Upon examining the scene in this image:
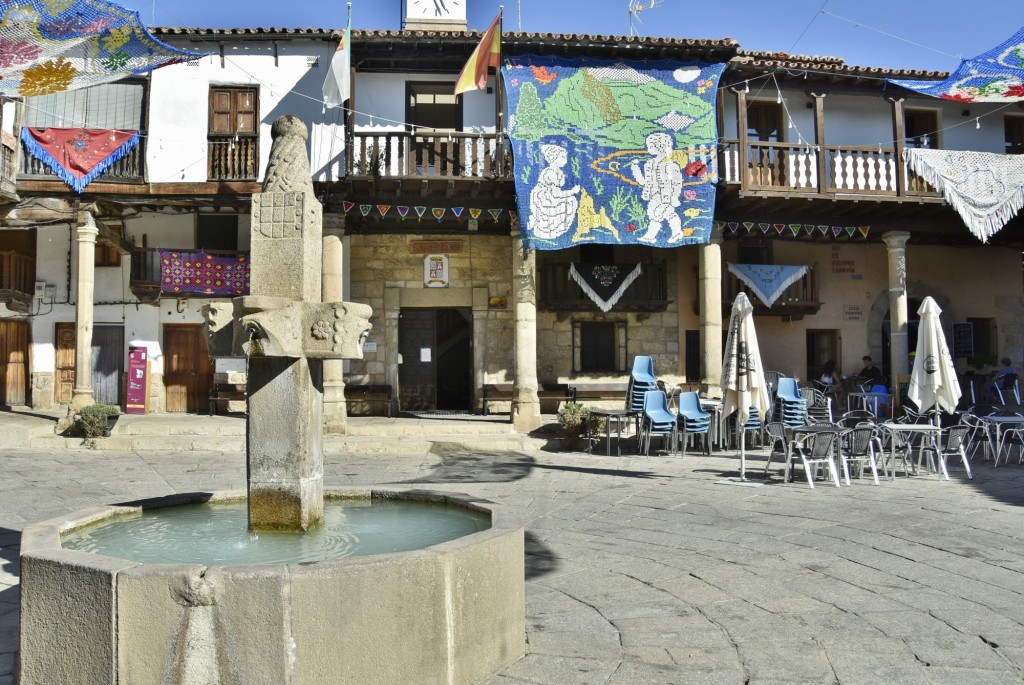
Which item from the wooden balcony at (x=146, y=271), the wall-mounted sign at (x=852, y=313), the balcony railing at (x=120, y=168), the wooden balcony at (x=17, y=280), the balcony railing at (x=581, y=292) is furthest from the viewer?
the wall-mounted sign at (x=852, y=313)

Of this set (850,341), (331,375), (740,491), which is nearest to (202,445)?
(331,375)

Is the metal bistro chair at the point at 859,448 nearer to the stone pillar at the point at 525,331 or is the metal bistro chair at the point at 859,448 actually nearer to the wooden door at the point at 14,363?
the stone pillar at the point at 525,331

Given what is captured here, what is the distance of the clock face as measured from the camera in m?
15.8

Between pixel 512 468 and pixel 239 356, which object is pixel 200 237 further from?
pixel 239 356

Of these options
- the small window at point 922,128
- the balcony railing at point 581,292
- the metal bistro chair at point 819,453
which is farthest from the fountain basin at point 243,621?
the small window at point 922,128

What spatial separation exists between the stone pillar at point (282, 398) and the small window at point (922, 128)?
1557 cm

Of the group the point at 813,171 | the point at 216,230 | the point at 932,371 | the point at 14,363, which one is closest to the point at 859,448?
the point at 932,371

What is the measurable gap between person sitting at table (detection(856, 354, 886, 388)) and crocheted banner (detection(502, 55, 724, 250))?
5331mm

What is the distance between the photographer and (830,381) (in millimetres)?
15820

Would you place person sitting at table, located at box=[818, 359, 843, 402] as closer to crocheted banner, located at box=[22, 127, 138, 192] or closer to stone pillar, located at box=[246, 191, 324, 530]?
stone pillar, located at box=[246, 191, 324, 530]

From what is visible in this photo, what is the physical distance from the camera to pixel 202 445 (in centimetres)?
1189

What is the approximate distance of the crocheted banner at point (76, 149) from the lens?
13461mm

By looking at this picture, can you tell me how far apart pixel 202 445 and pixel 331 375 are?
226 centimetres

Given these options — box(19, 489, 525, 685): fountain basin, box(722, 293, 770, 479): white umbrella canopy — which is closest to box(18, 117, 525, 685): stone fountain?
box(19, 489, 525, 685): fountain basin
